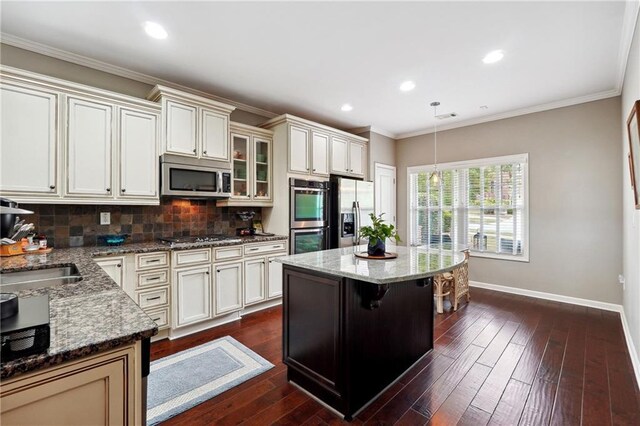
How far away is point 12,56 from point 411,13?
11.1 feet

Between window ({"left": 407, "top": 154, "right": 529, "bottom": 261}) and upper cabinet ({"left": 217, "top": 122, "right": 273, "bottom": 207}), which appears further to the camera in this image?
window ({"left": 407, "top": 154, "right": 529, "bottom": 261})

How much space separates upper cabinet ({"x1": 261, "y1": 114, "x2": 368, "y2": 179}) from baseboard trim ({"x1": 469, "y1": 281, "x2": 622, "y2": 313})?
271 cm

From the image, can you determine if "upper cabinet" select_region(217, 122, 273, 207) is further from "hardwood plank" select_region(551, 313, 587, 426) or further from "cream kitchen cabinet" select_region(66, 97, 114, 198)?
"hardwood plank" select_region(551, 313, 587, 426)

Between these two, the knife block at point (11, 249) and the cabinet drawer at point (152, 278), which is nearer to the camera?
the knife block at point (11, 249)

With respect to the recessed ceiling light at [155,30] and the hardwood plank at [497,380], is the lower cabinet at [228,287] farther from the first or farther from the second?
the hardwood plank at [497,380]

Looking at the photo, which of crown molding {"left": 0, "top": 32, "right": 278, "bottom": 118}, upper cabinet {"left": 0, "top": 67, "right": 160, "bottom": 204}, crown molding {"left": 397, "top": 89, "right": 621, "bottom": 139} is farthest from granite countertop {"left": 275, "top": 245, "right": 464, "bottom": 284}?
crown molding {"left": 397, "top": 89, "right": 621, "bottom": 139}

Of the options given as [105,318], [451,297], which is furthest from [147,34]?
[451,297]

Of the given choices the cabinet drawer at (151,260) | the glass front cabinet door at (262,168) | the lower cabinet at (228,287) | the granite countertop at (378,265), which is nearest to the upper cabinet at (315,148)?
the glass front cabinet door at (262,168)

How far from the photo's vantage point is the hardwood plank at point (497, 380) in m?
2.01

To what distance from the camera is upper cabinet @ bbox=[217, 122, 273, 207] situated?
12.6ft

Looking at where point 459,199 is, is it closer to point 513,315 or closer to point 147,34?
point 513,315

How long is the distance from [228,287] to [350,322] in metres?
1.96

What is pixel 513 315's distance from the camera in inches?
142

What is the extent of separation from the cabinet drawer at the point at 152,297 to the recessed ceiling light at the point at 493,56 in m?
3.86
